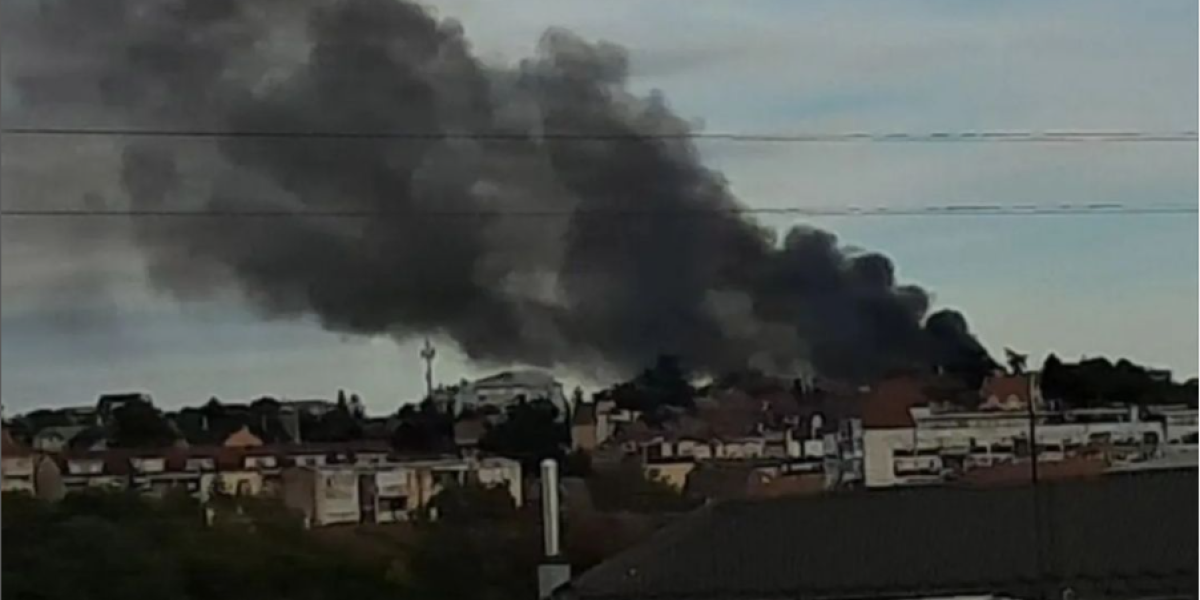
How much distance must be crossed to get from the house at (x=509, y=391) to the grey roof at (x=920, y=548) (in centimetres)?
18

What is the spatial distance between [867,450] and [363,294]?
21.0 inches

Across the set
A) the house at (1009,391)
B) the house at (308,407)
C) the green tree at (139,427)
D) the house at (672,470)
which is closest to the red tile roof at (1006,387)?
the house at (1009,391)

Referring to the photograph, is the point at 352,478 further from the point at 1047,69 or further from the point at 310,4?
the point at 1047,69

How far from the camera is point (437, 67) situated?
6.03ft

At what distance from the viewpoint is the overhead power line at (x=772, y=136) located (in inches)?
Answer: 71.3

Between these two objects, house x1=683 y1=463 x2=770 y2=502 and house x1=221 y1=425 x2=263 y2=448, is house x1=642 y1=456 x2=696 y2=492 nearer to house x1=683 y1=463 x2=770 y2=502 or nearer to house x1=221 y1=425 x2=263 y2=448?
house x1=683 y1=463 x2=770 y2=502

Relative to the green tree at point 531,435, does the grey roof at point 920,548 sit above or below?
below

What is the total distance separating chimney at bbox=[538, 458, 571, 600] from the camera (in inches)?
72.8

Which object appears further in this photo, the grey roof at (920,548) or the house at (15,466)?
the grey roof at (920,548)

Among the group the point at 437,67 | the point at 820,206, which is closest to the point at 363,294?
the point at 437,67

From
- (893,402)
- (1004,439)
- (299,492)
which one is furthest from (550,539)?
(1004,439)

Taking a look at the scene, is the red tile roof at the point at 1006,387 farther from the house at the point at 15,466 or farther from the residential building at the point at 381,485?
the house at the point at 15,466

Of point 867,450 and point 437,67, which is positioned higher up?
point 437,67

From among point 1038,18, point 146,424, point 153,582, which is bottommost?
point 153,582
